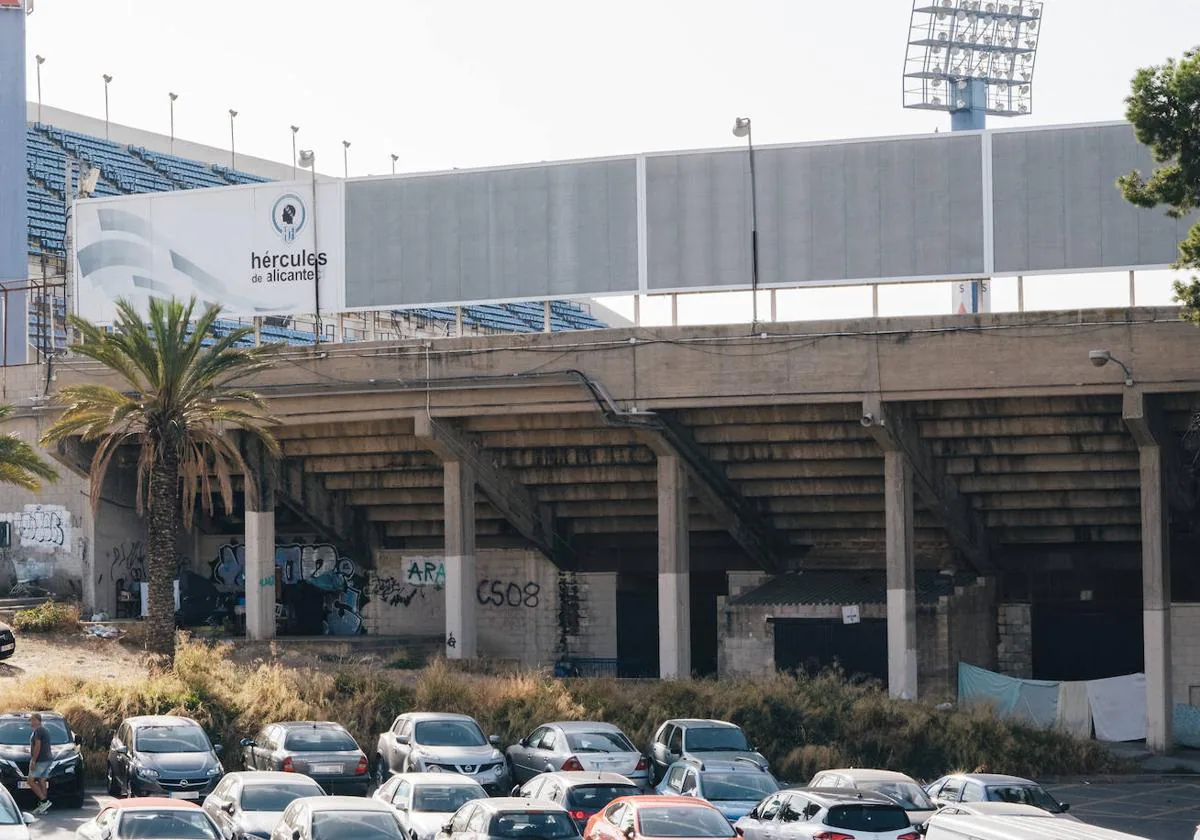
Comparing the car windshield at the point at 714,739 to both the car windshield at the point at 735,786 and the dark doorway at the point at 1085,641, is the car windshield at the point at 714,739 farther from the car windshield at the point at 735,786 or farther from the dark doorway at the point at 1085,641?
the dark doorway at the point at 1085,641

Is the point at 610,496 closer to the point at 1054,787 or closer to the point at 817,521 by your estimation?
the point at 817,521

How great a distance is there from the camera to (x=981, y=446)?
134 feet

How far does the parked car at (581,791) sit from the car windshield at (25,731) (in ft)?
29.3

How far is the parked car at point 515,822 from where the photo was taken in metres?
19.6

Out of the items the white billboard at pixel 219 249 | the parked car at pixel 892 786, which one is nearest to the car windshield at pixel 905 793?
the parked car at pixel 892 786

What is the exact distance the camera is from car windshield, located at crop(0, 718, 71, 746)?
89.9 feet

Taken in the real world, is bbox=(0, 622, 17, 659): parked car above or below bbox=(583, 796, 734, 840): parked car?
above

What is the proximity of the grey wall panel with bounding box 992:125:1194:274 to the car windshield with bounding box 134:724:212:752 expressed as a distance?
22.6 meters

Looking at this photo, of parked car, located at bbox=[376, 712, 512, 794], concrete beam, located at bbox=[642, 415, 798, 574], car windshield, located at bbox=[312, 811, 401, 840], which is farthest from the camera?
concrete beam, located at bbox=[642, 415, 798, 574]

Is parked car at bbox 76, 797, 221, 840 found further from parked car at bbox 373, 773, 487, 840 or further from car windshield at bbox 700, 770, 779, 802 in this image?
car windshield at bbox 700, 770, 779, 802

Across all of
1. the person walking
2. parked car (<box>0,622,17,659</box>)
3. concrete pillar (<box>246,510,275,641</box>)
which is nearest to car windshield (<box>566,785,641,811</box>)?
the person walking

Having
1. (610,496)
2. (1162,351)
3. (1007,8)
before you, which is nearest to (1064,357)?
(1162,351)

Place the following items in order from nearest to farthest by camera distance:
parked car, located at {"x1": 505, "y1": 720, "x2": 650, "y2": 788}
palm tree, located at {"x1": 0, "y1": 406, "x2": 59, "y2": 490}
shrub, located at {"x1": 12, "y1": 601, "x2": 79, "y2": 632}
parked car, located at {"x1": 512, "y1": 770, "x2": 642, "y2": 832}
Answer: parked car, located at {"x1": 512, "y1": 770, "x2": 642, "y2": 832}
parked car, located at {"x1": 505, "y1": 720, "x2": 650, "y2": 788}
palm tree, located at {"x1": 0, "y1": 406, "x2": 59, "y2": 490}
shrub, located at {"x1": 12, "y1": 601, "x2": 79, "y2": 632}

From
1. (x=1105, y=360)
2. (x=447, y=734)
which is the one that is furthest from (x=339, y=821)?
(x=1105, y=360)
